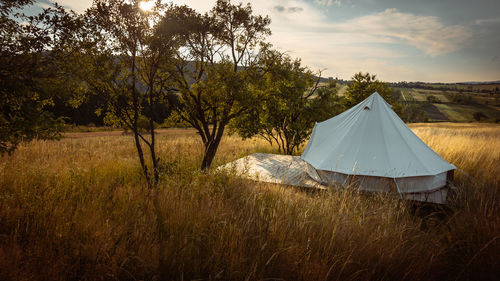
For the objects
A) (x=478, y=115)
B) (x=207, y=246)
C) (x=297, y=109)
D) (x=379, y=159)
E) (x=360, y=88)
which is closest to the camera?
(x=207, y=246)

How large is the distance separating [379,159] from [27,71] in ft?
23.4

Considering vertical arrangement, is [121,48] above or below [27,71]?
above

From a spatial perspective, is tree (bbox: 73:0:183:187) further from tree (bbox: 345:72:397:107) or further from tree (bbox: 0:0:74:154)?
tree (bbox: 345:72:397:107)

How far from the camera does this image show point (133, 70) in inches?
181

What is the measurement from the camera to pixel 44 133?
2.96 metres

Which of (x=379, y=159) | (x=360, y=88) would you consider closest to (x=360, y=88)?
(x=360, y=88)

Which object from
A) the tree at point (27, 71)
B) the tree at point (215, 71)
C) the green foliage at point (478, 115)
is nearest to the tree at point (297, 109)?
the tree at point (215, 71)

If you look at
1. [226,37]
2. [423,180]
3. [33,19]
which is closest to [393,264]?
[423,180]

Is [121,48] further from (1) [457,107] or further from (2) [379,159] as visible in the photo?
(1) [457,107]

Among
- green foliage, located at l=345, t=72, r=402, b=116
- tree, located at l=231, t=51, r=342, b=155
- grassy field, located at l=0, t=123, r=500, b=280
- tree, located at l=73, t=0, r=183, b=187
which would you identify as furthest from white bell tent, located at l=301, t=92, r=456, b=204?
green foliage, located at l=345, t=72, r=402, b=116

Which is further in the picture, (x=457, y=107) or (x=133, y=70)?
(x=457, y=107)

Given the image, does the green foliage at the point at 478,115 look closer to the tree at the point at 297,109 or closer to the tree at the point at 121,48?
the tree at the point at 297,109

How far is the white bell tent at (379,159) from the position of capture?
5.41m

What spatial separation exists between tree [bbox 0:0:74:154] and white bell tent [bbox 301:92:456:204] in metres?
5.19
